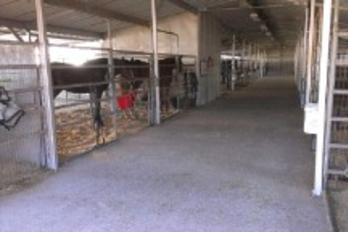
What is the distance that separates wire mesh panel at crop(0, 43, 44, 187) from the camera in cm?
390

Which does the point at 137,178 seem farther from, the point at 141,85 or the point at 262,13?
the point at 262,13

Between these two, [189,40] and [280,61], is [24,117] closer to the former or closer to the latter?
[189,40]

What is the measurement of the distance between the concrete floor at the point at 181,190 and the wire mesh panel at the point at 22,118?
413 mm

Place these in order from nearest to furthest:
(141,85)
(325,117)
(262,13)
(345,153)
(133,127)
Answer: (325,117)
(345,153)
(133,127)
(141,85)
(262,13)

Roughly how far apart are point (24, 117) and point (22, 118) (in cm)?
2

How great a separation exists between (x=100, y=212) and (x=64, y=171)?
1341 millimetres

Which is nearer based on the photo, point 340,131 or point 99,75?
point 340,131

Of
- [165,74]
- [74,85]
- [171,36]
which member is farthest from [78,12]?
[74,85]

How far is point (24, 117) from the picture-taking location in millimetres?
4207

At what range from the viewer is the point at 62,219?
2.89 m

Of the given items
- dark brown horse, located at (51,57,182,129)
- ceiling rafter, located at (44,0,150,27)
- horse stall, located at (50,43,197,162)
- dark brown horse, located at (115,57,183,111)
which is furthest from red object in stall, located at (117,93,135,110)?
ceiling rafter, located at (44,0,150,27)

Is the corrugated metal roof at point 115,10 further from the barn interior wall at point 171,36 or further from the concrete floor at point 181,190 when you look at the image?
the concrete floor at point 181,190

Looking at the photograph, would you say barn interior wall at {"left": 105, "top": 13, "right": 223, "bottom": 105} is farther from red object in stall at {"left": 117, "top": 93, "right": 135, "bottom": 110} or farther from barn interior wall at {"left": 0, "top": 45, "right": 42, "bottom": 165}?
barn interior wall at {"left": 0, "top": 45, "right": 42, "bottom": 165}

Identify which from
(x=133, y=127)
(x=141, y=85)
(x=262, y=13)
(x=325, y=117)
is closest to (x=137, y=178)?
(x=325, y=117)
